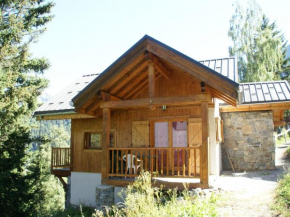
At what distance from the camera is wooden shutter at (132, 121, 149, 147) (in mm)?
10180

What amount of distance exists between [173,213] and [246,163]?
8.19 metres

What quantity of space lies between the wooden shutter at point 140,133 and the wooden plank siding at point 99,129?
7.2 inches

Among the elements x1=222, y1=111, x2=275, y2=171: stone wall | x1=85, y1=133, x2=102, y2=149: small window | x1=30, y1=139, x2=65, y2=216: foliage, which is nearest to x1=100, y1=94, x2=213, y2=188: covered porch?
x1=85, y1=133, x2=102, y2=149: small window

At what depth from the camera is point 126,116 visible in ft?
35.0

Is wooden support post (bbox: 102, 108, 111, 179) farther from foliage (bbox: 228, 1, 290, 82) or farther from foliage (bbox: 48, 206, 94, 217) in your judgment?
foliage (bbox: 228, 1, 290, 82)

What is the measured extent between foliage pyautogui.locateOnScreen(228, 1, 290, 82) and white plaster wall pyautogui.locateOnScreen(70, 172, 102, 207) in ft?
49.6

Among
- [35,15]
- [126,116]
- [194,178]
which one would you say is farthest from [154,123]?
[35,15]

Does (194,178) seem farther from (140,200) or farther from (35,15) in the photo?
(35,15)

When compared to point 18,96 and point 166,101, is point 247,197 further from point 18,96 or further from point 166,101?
point 18,96

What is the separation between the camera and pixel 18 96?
12.7 meters

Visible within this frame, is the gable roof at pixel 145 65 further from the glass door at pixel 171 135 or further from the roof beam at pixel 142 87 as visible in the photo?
the glass door at pixel 171 135

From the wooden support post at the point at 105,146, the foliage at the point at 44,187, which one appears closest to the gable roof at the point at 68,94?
the wooden support post at the point at 105,146

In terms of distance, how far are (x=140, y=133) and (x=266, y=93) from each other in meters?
5.49

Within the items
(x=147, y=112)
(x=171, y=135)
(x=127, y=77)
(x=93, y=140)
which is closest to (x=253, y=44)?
(x=147, y=112)
